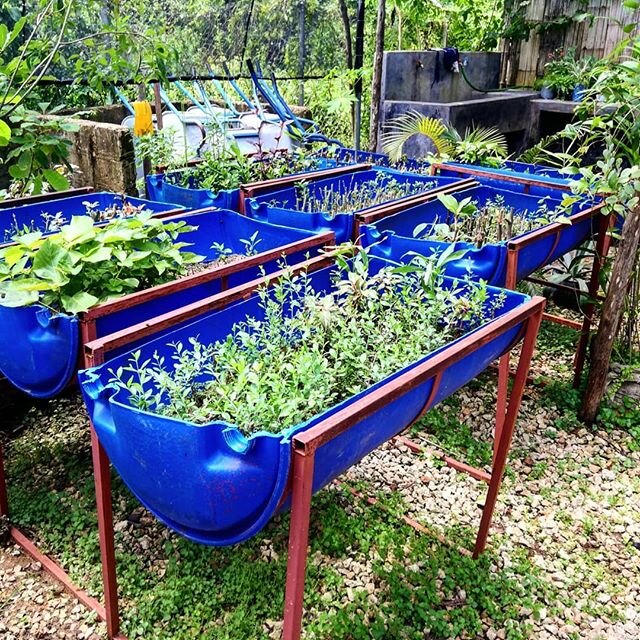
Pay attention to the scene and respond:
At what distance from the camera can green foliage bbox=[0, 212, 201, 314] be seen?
1.93 metres

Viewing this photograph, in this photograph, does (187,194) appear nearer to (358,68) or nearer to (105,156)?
(105,156)

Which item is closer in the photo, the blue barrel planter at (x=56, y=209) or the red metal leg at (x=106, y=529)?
the red metal leg at (x=106, y=529)

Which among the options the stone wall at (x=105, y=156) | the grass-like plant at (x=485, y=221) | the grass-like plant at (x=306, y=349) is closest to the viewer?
the grass-like plant at (x=306, y=349)

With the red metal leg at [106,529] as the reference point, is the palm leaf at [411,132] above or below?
above

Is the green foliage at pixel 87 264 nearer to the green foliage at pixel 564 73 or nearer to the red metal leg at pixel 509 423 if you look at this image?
the red metal leg at pixel 509 423

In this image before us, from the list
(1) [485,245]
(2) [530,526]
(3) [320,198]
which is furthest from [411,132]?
(2) [530,526]

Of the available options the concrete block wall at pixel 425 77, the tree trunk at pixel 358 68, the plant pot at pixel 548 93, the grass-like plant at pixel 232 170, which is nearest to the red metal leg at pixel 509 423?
the grass-like plant at pixel 232 170

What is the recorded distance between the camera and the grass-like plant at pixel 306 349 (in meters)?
1.63

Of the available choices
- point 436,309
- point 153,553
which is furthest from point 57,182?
point 436,309

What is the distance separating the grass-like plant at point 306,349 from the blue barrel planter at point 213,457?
Result: 3.9 inches

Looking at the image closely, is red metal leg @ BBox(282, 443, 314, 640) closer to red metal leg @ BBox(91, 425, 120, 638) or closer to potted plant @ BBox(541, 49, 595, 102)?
red metal leg @ BBox(91, 425, 120, 638)

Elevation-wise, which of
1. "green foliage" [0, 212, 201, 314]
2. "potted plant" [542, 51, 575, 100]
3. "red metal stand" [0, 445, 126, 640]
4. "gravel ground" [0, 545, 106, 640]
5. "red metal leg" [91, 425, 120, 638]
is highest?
"potted plant" [542, 51, 575, 100]

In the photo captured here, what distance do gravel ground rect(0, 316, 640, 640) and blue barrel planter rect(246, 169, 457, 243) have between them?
1123 mm

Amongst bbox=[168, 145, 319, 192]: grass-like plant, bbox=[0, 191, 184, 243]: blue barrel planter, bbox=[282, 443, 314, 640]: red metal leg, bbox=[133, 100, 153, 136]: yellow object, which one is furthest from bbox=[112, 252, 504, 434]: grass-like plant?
bbox=[133, 100, 153, 136]: yellow object
